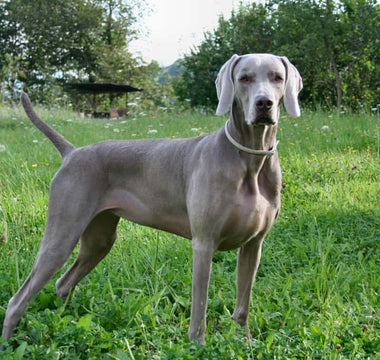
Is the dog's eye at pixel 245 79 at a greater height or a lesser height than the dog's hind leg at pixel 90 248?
greater

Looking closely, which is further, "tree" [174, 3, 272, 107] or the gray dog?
"tree" [174, 3, 272, 107]

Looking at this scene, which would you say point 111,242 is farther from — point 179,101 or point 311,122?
point 179,101

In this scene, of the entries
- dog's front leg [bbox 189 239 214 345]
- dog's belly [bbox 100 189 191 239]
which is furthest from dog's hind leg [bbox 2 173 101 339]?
dog's front leg [bbox 189 239 214 345]

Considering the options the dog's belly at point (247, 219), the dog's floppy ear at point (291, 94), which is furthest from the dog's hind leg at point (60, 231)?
the dog's floppy ear at point (291, 94)

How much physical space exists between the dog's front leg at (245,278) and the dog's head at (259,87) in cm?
72

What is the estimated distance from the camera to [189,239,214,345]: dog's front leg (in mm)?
2418

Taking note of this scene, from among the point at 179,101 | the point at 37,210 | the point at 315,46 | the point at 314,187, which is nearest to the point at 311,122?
the point at 314,187

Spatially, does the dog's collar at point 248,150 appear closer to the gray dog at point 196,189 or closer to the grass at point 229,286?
the gray dog at point 196,189

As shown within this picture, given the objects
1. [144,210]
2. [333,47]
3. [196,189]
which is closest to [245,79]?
[196,189]

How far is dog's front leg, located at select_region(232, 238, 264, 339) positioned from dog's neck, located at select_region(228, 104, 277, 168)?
487 mm

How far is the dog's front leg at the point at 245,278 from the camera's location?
8.77ft

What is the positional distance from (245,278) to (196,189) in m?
0.57

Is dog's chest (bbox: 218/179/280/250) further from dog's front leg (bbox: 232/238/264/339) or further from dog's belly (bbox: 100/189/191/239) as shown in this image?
dog's belly (bbox: 100/189/191/239)

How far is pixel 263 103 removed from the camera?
7.16 ft
